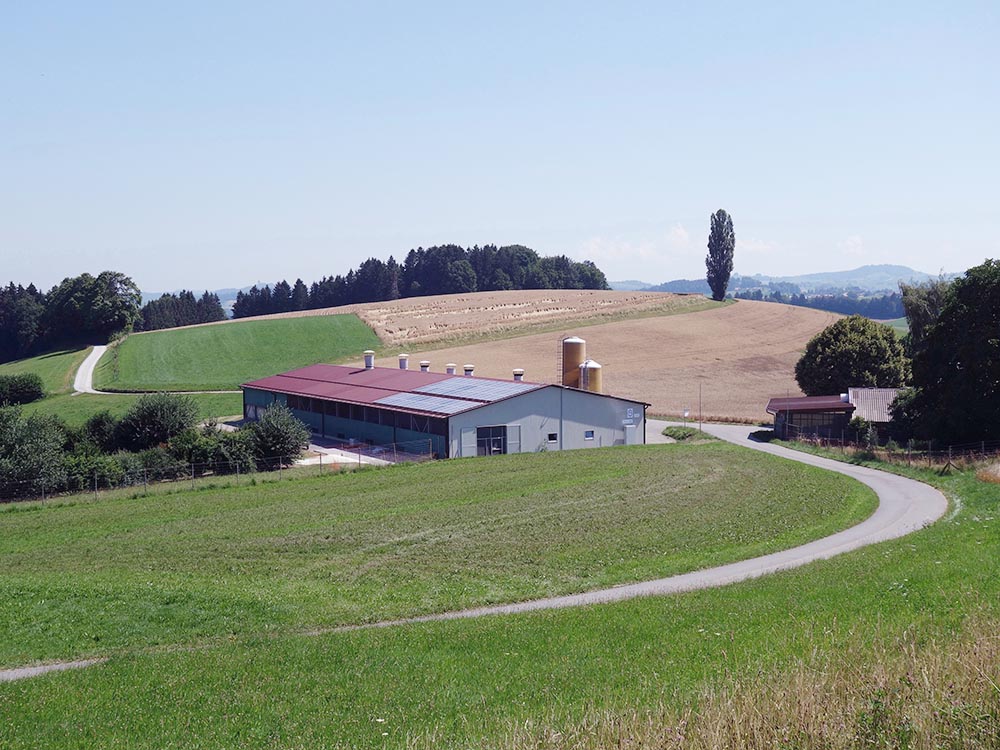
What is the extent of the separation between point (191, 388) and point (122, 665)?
74.6 metres

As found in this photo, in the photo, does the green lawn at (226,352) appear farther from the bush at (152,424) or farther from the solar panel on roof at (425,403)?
the solar panel on roof at (425,403)

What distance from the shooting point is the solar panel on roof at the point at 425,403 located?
49.8 meters

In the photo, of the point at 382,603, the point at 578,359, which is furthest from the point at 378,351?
the point at 382,603

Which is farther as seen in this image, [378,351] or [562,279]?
[562,279]

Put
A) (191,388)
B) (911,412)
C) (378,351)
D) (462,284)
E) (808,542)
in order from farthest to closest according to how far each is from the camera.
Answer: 1. (462,284)
2. (378,351)
3. (191,388)
4. (911,412)
5. (808,542)

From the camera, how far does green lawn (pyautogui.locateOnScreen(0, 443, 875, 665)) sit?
1766 centimetres

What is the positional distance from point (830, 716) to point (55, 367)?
334 ft

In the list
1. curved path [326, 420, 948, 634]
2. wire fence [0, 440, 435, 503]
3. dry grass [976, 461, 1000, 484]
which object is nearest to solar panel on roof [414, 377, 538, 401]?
wire fence [0, 440, 435, 503]

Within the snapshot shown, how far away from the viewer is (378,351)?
99875 millimetres

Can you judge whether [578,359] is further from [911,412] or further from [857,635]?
[857,635]

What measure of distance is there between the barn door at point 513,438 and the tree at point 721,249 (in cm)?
9627

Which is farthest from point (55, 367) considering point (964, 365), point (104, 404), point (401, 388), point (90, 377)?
point (964, 365)

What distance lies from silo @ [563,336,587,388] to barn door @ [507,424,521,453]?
1552 centimetres

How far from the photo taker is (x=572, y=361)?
219 ft
